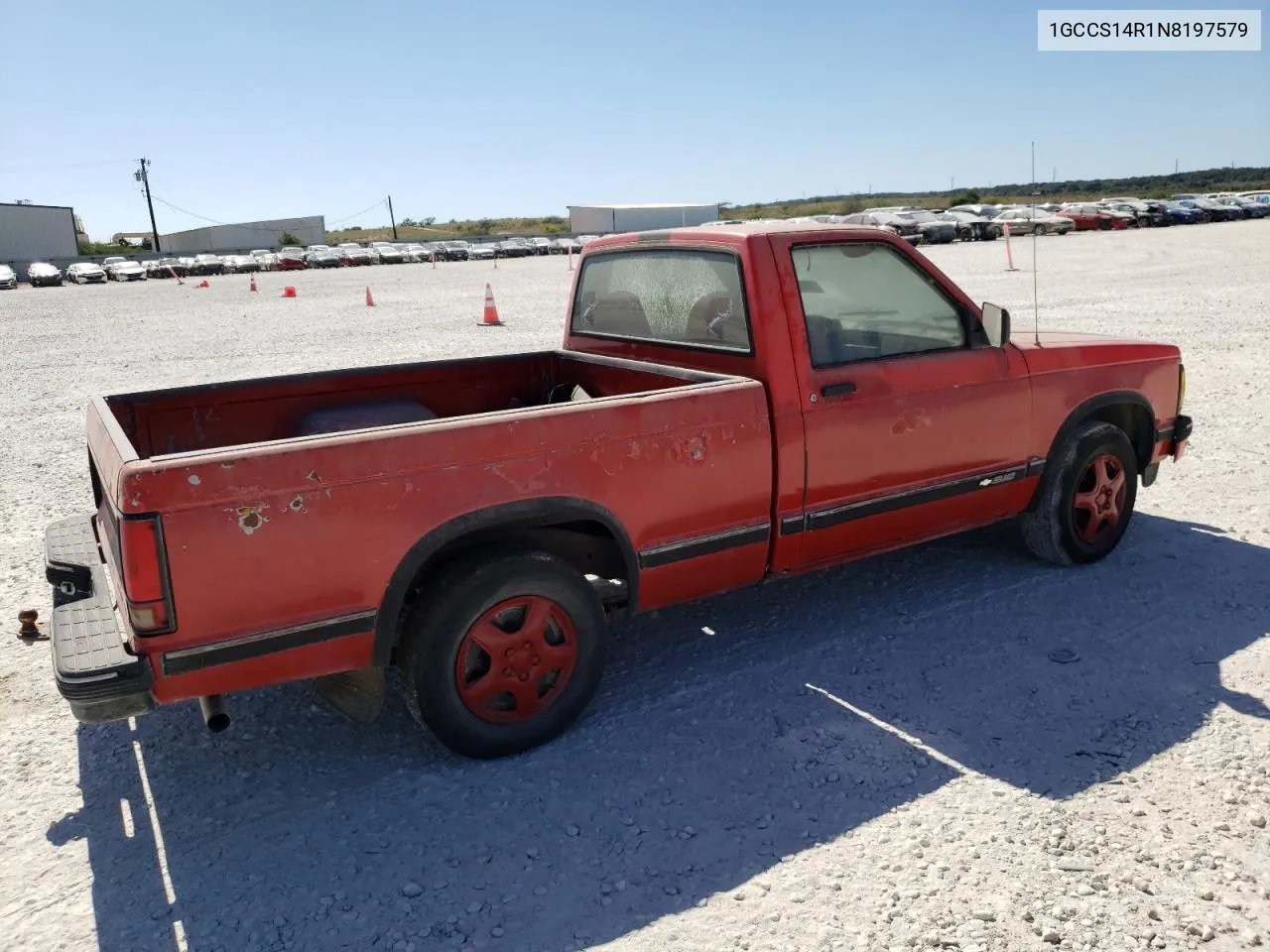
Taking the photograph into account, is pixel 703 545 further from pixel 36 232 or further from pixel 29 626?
pixel 36 232

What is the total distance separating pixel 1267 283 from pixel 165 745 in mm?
20858

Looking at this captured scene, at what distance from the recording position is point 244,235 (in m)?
90.1

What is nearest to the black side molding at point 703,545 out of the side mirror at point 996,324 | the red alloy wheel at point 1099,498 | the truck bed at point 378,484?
the truck bed at point 378,484

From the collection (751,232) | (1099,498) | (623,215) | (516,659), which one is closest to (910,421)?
(751,232)

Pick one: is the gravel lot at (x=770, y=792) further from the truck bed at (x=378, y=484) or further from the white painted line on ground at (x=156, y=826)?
the truck bed at (x=378, y=484)

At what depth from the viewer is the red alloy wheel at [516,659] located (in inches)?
135

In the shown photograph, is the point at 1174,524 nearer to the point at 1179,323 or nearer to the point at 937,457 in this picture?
the point at 937,457

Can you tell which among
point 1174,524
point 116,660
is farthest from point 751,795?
point 1174,524

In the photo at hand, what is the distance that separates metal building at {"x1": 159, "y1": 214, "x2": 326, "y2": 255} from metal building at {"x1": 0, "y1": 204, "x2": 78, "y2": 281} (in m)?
16.1

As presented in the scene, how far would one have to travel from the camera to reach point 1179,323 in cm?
1352

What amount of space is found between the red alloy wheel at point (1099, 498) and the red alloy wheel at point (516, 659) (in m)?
2.96

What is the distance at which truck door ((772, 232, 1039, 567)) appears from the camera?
402cm

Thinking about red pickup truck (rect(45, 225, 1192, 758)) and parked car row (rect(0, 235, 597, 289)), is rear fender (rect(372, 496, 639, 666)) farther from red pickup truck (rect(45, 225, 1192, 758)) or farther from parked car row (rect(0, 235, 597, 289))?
parked car row (rect(0, 235, 597, 289))

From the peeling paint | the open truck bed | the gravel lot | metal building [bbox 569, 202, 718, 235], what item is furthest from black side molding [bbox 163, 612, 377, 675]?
metal building [bbox 569, 202, 718, 235]
